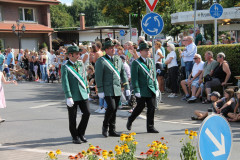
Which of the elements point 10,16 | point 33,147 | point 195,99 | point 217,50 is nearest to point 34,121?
point 33,147

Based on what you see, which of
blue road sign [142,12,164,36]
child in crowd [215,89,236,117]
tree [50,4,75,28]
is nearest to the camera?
child in crowd [215,89,236,117]

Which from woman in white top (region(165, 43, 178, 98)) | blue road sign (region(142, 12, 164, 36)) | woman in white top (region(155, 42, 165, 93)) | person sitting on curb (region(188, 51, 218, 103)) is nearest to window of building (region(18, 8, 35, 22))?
woman in white top (region(155, 42, 165, 93))

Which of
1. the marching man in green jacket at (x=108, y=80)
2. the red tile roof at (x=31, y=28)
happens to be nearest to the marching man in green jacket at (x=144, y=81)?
the marching man in green jacket at (x=108, y=80)

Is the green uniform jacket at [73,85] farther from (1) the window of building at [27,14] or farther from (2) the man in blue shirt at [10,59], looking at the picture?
(1) the window of building at [27,14]

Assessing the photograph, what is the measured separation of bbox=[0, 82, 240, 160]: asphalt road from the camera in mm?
6996

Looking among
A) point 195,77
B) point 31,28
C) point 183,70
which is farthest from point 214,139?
point 31,28

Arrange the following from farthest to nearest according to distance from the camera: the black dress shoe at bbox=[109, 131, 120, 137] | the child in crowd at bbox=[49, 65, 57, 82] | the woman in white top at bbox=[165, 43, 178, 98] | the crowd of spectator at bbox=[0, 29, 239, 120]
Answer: the child in crowd at bbox=[49, 65, 57, 82] < the woman in white top at bbox=[165, 43, 178, 98] < the crowd of spectator at bbox=[0, 29, 239, 120] < the black dress shoe at bbox=[109, 131, 120, 137]

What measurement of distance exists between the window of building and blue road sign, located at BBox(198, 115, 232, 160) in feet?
134

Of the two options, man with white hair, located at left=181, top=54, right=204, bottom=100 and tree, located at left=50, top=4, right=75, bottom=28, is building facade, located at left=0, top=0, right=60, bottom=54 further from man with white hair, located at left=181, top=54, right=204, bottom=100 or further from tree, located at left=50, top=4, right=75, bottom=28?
tree, located at left=50, top=4, right=75, bottom=28

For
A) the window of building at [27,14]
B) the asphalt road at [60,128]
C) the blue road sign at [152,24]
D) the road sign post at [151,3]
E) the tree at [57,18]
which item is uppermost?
the tree at [57,18]

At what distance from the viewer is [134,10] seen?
31953mm

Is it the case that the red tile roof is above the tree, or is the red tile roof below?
below

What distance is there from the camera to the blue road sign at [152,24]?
1059 centimetres

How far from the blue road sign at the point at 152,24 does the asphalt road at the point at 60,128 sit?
2.39 m
